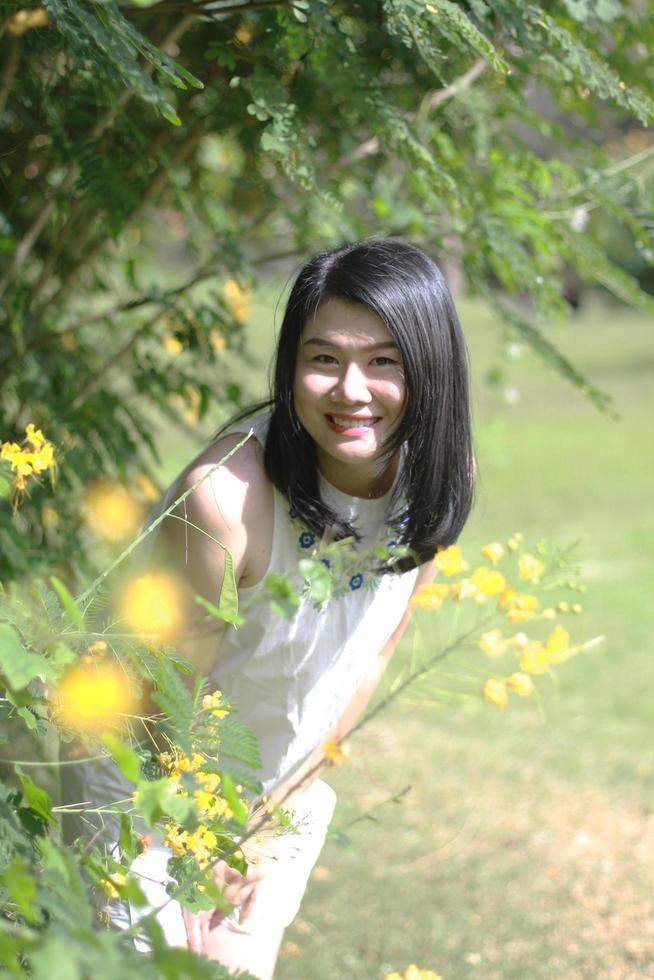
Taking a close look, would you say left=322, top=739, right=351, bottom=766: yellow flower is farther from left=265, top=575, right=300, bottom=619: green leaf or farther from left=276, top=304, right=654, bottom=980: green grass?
left=265, top=575, right=300, bottom=619: green leaf

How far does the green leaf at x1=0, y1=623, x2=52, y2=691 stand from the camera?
1.01 meters

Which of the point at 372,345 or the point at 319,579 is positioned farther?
the point at 372,345

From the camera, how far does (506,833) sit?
3541 millimetres

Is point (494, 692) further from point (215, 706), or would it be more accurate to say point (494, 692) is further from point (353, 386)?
point (353, 386)

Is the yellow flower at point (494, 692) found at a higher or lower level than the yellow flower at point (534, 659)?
lower

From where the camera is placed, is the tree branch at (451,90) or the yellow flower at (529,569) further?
the tree branch at (451,90)

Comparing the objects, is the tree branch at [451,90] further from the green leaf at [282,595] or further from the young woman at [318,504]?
the green leaf at [282,595]

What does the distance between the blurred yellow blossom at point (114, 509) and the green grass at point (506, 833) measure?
0.76 meters

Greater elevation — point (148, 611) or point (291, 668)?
point (148, 611)

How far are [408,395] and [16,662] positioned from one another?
929 millimetres

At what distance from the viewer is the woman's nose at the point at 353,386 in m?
1.76

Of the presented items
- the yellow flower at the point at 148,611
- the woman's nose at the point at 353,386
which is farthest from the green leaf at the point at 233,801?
the woman's nose at the point at 353,386

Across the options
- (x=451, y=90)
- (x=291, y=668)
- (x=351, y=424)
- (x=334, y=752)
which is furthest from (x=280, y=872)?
(x=451, y=90)

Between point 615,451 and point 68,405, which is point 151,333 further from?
point 615,451
